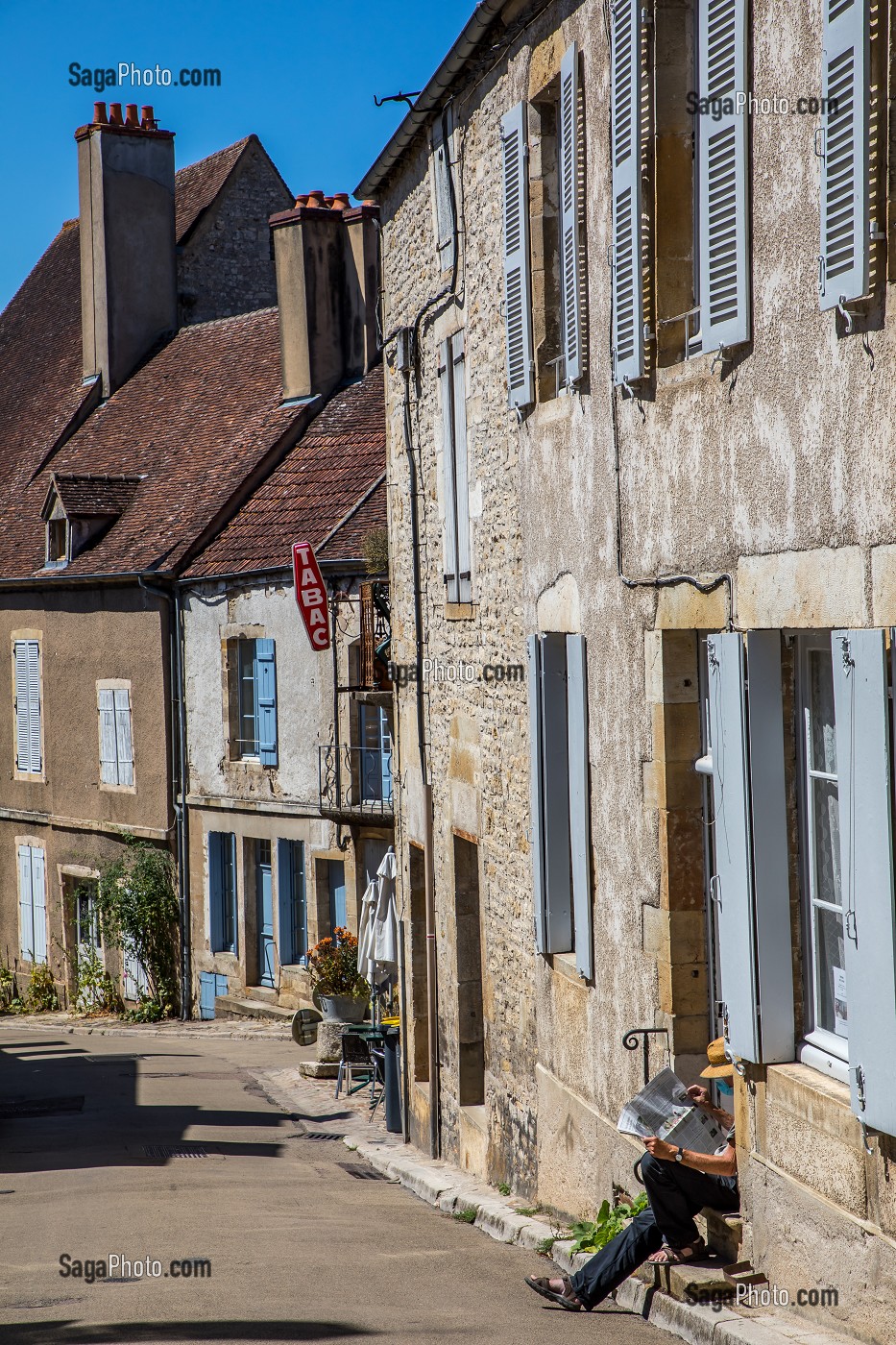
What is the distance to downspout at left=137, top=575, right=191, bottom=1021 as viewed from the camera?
19500mm

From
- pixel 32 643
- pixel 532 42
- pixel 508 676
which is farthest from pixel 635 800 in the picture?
pixel 32 643

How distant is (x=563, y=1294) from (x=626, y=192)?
441cm

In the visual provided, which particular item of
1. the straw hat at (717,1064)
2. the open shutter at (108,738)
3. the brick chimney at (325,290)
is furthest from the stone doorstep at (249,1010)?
the straw hat at (717,1064)

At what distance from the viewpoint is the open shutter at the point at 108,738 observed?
2064 cm

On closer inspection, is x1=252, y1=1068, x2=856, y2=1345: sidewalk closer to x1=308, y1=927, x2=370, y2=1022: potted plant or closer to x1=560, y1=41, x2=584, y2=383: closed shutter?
x1=308, y1=927, x2=370, y2=1022: potted plant

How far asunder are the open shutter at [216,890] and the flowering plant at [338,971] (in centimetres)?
314

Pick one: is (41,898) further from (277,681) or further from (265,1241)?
(265,1241)

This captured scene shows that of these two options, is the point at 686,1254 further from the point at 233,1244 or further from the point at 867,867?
the point at 233,1244

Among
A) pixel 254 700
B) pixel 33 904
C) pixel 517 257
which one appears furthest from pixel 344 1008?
pixel 517 257

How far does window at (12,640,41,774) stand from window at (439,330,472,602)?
13128 millimetres

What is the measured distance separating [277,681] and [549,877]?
1087 cm

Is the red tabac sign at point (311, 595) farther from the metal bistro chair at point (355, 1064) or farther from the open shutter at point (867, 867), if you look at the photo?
the open shutter at point (867, 867)

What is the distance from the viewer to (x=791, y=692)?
5.29 m

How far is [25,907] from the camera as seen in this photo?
73.7ft
